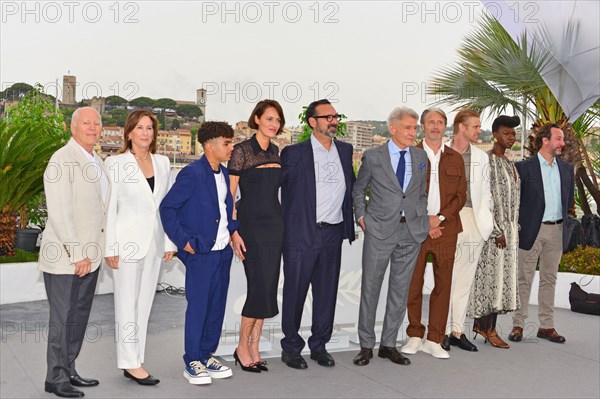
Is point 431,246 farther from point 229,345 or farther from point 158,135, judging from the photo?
point 158,135

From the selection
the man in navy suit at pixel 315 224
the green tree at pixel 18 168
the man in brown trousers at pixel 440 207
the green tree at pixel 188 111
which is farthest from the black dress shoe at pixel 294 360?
the green tree at pixel 188 111

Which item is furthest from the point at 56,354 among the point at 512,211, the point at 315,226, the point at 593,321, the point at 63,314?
the point at 593,321

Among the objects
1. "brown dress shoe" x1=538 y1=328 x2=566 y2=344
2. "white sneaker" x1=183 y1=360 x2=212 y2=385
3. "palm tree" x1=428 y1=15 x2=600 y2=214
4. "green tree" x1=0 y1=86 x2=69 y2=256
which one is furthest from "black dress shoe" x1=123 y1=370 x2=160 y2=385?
"palm tree" x1=428 y1=15 x2=600 y2=214

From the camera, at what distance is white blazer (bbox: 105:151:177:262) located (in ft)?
14.1

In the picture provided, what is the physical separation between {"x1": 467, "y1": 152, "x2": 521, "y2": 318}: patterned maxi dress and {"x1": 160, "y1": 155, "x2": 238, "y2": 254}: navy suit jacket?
7.60 ft

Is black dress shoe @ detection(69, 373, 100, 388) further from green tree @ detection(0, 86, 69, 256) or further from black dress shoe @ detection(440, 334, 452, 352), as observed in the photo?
green tree @ detection(0, 86, 69, 256)

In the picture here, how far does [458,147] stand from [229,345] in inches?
87.5

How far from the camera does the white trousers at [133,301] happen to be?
436cm

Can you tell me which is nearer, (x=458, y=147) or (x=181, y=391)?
(x=181, y=391)

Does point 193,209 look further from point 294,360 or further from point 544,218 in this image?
point 544,218

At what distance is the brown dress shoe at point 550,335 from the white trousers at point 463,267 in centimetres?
87

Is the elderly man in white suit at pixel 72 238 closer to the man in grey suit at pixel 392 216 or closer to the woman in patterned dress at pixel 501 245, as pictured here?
the man in grey suit at pixel 392 216

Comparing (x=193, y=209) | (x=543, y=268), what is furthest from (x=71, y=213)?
(x=543, y=268)

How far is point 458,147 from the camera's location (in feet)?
18.6
